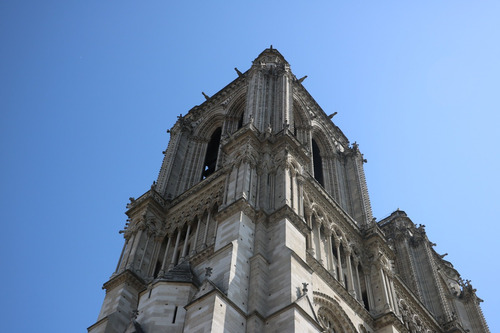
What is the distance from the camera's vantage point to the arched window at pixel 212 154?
36.8 metres

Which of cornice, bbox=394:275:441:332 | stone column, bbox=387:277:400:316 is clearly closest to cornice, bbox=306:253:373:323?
stone column, bbox=387:277:400:316

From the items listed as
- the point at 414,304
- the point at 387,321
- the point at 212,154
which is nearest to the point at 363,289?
the point at 387,321

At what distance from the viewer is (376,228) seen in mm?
A: 32250

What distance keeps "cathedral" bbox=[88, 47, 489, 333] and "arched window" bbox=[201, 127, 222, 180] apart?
0.09 m

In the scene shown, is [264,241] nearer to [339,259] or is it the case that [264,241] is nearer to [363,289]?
[339,259]

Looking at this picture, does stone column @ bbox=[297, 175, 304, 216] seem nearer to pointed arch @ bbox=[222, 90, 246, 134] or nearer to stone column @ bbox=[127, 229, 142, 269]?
stone column @ bbox=[127, 229, 142, 269]

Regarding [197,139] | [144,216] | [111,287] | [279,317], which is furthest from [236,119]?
[279,317]

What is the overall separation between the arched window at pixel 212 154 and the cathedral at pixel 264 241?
88 millimetres

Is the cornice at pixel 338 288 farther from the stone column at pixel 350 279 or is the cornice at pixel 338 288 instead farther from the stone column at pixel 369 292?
the stone column at pixel 369 292

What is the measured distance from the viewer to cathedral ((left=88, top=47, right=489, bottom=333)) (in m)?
20.8

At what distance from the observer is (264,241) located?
76.2ft

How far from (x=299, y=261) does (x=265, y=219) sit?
2746 millimetres

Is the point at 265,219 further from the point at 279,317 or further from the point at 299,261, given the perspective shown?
the point at 279,317

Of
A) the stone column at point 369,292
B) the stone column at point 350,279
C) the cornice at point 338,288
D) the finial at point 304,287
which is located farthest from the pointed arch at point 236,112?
the finial at point 304,287
